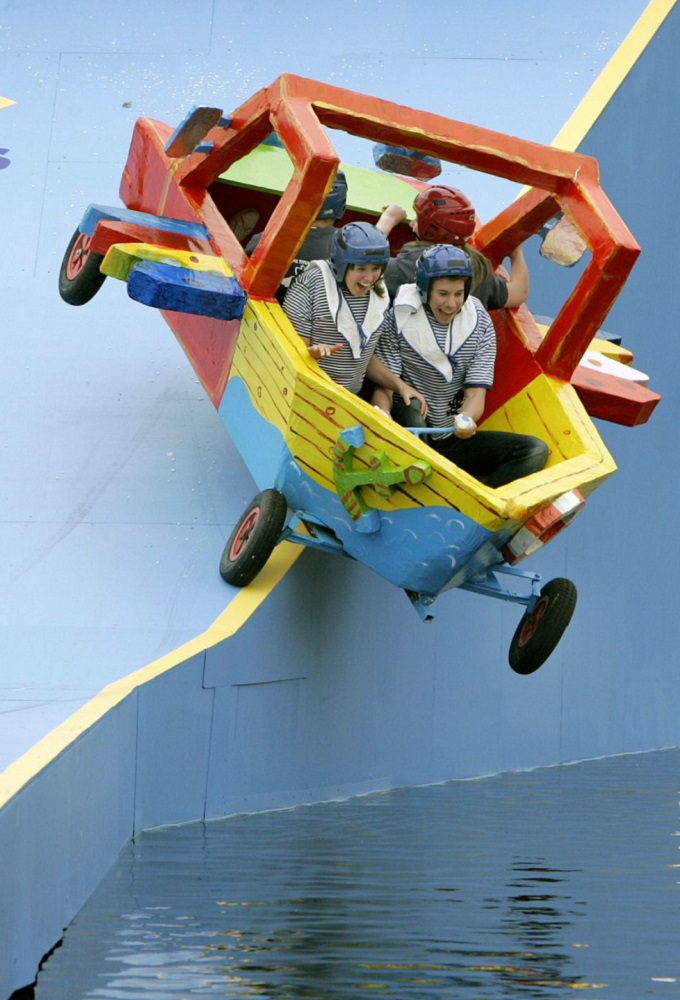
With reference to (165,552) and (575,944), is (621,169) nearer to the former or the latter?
(165,552)

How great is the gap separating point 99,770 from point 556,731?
4211 mm

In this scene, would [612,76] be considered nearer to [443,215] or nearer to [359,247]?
[443,215]

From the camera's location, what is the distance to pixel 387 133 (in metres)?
6.79

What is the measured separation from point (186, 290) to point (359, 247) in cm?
60

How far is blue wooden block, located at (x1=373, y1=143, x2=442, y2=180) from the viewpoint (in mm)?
8711

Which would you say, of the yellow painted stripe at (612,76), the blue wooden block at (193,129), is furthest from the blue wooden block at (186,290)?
the yellow painted stripe at (612,76)

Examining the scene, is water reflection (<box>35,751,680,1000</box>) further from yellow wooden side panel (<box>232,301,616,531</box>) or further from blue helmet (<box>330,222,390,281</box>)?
blue helmet (<box>330,222,390,281</box>)

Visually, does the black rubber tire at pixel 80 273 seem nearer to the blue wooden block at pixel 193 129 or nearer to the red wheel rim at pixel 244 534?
the blue wooden block at pixel 193 129

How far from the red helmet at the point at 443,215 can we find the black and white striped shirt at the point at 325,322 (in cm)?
65

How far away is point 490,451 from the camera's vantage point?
6824 mm

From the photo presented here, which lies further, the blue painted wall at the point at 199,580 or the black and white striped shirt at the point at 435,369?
the black and white striped shirt at the point at 435,369

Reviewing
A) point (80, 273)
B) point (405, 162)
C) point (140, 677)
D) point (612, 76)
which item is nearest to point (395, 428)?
point (140, 677)

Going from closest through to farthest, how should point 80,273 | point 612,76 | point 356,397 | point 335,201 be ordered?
point 356,397 → point 335,201 → point 80,273 → point 612,76

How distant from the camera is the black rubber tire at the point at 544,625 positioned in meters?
6.69
